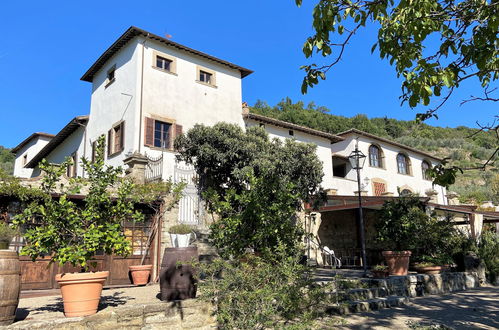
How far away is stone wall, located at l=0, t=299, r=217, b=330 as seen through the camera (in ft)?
14.5

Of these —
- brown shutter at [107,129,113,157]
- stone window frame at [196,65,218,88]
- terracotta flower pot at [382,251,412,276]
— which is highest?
stone window frame at [196,65,218,88]

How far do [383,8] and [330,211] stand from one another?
1343 cm

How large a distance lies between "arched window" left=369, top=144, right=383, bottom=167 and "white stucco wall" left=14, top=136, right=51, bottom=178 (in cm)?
2235

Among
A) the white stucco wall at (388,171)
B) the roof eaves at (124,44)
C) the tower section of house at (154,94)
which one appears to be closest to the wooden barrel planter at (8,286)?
the tower section of house at (154,94)

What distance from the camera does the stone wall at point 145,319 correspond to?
4434mm

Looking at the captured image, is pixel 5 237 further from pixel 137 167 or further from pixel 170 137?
pixel 170 137

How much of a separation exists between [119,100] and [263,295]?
46.6ft

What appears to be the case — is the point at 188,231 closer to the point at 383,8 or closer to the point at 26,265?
the point at 26,265

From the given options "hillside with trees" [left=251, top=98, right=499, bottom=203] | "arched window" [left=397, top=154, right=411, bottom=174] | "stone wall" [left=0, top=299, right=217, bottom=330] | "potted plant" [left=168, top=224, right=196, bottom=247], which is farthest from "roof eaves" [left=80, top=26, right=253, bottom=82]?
"hillside with trees" [left=251, top=98, right=499, bottom=203]

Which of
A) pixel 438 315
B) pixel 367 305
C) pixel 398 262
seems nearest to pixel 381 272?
pixel 398 262

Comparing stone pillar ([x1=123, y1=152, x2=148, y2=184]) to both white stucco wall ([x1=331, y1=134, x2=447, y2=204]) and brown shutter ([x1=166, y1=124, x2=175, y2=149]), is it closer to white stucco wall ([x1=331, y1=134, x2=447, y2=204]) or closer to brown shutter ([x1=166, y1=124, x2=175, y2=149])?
brown shutter ([x1=166, y1=124, x2=175, y2=149])

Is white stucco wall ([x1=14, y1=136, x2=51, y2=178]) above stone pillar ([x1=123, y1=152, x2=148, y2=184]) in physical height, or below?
above

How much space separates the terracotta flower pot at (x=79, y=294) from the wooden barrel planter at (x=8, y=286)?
498mm

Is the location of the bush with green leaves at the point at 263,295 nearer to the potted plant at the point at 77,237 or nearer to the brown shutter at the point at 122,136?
the potted plant at the point at 77,237
